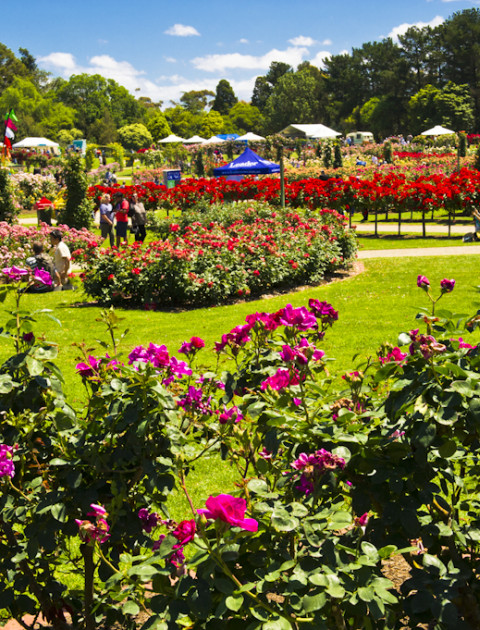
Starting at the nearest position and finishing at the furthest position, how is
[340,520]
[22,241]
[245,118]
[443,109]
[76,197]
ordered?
[340,520]
[22,241]
[76,197]
[443,109]
[245,118]

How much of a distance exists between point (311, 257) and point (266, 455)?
9.19 meters

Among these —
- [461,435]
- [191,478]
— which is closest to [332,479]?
[461,435]

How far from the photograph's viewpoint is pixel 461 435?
1839 millimetres

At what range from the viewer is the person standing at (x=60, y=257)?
35.8 ft

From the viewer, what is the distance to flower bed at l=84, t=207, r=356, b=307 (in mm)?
9852

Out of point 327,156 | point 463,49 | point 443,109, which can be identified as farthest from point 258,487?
point 463,49

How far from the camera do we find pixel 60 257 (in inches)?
441

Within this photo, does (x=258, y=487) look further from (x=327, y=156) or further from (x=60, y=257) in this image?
(x=327, y=156)

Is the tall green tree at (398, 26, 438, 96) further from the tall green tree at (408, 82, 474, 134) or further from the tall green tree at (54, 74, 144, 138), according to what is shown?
the tall green tree at (54, 74, 144, 138)

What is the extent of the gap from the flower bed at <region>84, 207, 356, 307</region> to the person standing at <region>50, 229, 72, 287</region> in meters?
1.05

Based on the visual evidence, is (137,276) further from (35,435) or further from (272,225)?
(35,435)

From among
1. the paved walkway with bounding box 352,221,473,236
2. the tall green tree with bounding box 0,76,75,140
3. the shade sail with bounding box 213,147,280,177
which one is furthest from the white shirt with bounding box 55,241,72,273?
the tall green tree with bounding box 0,76,75,140

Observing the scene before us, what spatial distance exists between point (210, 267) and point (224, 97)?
119381mm

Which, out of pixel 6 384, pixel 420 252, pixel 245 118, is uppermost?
pixel 245 118
